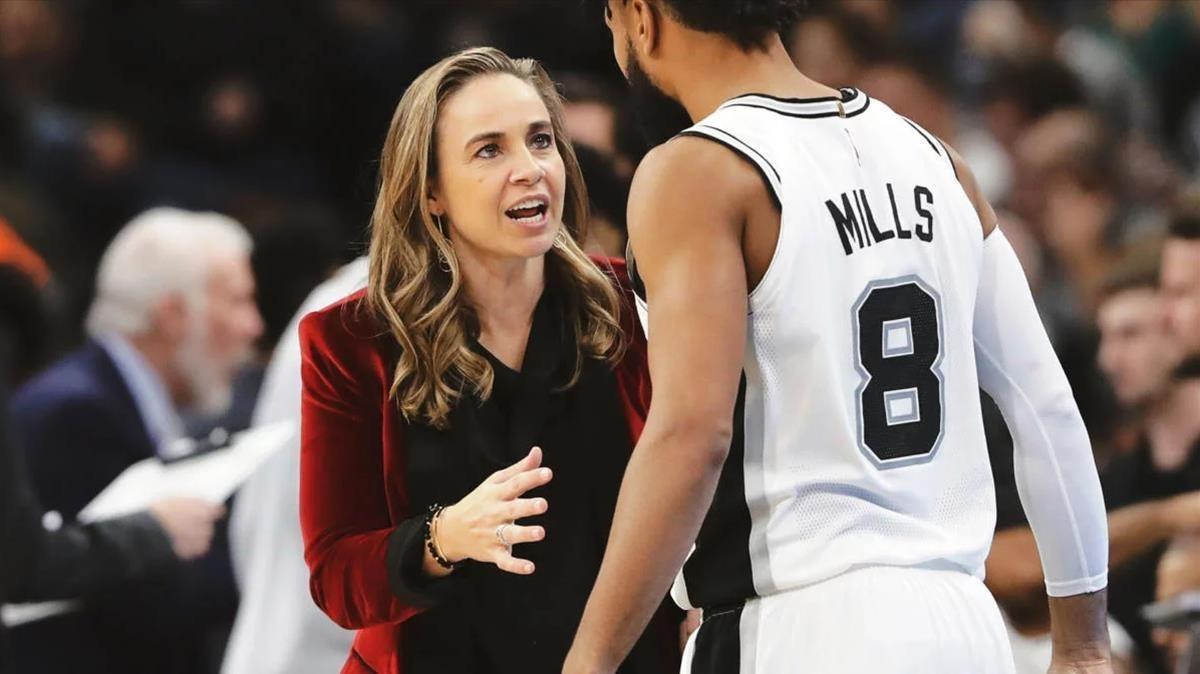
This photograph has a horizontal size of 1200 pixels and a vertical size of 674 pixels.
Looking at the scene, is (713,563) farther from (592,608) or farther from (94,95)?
(94,95)

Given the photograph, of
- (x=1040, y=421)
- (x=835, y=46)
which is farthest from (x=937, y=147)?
(x=835, y=46)

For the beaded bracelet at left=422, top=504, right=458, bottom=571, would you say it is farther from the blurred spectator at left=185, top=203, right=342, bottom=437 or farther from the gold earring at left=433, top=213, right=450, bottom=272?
the blurred spectator at left=185, top=203, right=342, bottom=437

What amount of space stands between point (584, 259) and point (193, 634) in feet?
8.26

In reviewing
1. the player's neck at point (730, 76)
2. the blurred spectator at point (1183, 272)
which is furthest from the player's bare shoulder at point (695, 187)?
the blurred spectator at point (1183, 272)

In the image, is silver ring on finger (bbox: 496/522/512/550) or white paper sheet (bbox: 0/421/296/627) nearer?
silver ring on finger (bbox: 496/522/512/550)

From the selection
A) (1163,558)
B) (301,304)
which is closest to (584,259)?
(1163,558)

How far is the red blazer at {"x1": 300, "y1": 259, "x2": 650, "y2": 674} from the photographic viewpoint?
3.46 m

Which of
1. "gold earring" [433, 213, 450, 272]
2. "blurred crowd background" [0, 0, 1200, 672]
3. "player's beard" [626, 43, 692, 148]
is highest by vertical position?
"blurred crowd background" [0, 0, 1200, 672]

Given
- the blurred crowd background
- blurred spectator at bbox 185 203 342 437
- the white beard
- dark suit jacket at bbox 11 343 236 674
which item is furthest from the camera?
the blurred crowd background

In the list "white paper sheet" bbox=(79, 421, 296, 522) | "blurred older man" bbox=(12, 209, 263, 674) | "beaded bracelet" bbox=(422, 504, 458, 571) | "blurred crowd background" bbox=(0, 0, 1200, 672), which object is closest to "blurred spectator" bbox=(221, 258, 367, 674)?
"white paper sheet" bbox=(79, 421, 296, 522)

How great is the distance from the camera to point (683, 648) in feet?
11.8

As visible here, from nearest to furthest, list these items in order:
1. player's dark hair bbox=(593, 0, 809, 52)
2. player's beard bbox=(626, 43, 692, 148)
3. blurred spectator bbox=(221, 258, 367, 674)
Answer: player's dark hair bbox=(593, 0, 809, 52) < player's beard bbox=(626, 43, 692, 148) < blurred spectator bbox=(221, 258, 367, 674)

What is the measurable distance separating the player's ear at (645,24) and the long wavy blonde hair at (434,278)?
1.62 ft

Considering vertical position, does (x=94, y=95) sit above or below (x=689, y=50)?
above
